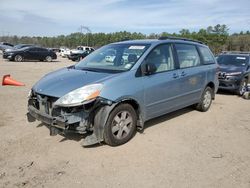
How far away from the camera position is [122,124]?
4.86 m

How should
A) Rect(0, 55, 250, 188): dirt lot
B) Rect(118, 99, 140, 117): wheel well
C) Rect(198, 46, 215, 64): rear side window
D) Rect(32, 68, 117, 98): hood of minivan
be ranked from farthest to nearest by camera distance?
Rect(198, 46, 215, 64): rear side window → Rect(118, 99, 140, 117): wheel well → Rect(32, 68, 117, 98): hood of minivan → Rect(0, 55, 250, 188): dirt lot

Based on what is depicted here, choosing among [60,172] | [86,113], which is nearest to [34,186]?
[60,172]

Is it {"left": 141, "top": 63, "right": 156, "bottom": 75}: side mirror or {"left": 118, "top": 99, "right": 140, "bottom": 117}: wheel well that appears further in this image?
{"left": 141, "top": 63, "right": 156, "bottom": 75}: side mirror

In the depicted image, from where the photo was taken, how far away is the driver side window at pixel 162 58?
546 cm

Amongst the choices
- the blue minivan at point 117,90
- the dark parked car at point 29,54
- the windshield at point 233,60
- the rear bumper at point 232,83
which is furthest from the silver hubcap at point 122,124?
the dark parked car at point 29,54

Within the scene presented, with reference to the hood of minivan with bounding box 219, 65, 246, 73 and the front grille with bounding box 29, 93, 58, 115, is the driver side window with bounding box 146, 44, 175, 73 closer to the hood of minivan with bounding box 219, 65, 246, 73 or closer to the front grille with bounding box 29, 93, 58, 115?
the front grille with bounding box 29, 93, 58, 115

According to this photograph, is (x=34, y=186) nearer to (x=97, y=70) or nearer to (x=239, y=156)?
(x=97, y=70)

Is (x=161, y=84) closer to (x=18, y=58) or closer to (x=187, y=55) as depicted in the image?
(x=187, y=55)

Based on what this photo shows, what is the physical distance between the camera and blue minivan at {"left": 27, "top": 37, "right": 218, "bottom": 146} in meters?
4.48

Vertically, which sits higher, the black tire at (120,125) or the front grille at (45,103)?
the front grille at (45,103)

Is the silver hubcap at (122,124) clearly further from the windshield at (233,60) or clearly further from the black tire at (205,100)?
the windshield at (233,60)

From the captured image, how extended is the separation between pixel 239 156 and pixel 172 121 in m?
1.97

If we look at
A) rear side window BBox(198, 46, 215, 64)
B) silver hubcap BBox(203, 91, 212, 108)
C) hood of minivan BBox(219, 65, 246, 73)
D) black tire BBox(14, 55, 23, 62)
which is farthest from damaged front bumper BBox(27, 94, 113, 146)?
black tire BBox(14, 55, 23, 62)

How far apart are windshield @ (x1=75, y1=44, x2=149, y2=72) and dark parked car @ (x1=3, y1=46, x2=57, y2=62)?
2143cm
